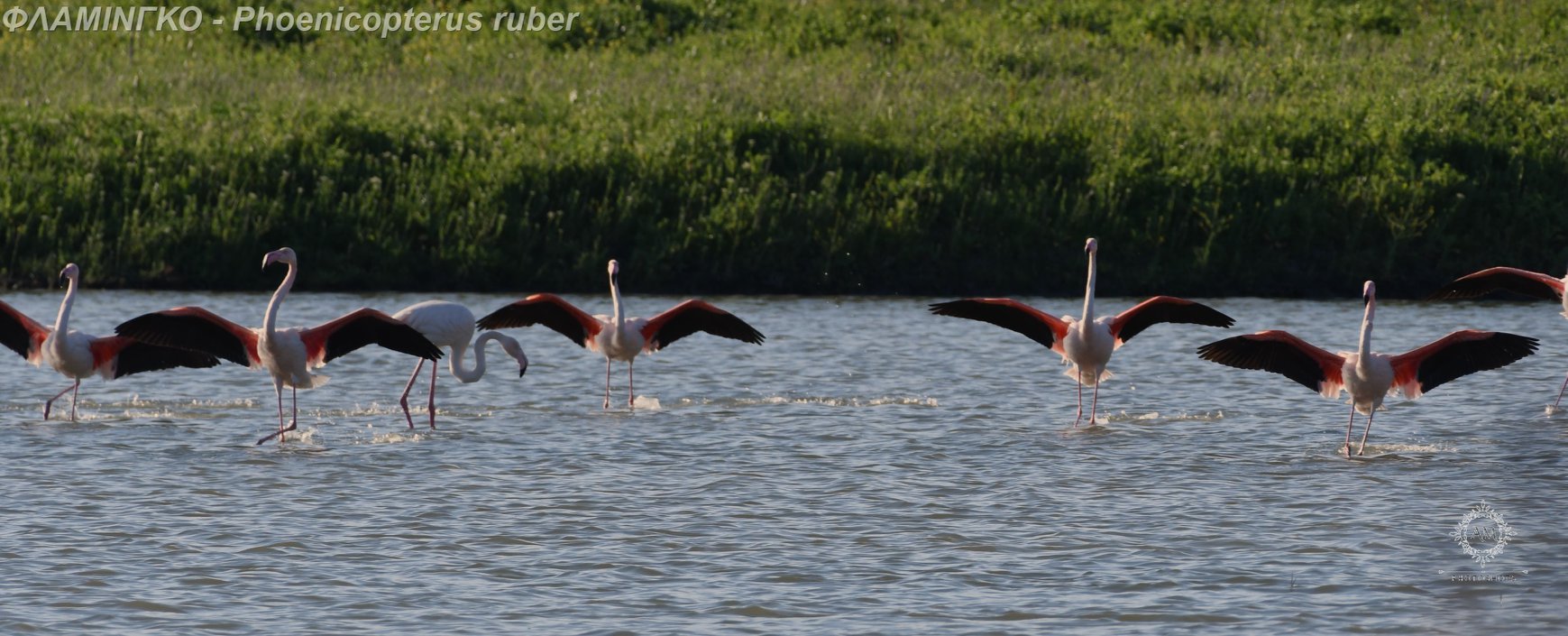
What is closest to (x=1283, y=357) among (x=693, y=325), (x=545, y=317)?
(x=693, y=325)

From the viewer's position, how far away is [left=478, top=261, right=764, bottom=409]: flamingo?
A: 11109 mm

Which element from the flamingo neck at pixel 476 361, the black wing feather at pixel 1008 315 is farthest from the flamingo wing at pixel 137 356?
the black wing feather at pixel 1008 315

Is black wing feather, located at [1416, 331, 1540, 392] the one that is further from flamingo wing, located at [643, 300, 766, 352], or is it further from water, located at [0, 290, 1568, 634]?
flamingo wing, located at [643, 300, 766, 352]

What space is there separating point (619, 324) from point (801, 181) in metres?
5.76

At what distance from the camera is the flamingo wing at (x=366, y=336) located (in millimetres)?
9352

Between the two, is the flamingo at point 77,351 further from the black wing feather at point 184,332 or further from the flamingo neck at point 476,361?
the flamingo neck at point 476,361

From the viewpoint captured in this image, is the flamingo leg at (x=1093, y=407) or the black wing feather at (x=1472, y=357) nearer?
the black wing feather at (x=1472, y=357)

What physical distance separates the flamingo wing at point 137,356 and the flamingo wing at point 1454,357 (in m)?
6.10

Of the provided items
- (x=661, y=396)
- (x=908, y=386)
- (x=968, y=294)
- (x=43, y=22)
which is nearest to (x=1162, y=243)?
(x=968, y=294)

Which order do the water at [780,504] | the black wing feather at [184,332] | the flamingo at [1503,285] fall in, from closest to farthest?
1. the water at [780,504]
2. the black wing feather at [184,332]
3. the flamingo at [1503,285]

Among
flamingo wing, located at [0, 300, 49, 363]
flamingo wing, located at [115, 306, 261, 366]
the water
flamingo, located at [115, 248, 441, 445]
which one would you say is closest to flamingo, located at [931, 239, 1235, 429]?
the water

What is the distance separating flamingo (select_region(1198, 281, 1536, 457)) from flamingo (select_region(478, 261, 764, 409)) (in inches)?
113

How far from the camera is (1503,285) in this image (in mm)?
11352

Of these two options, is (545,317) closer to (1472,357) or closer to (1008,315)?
(1008,315)
